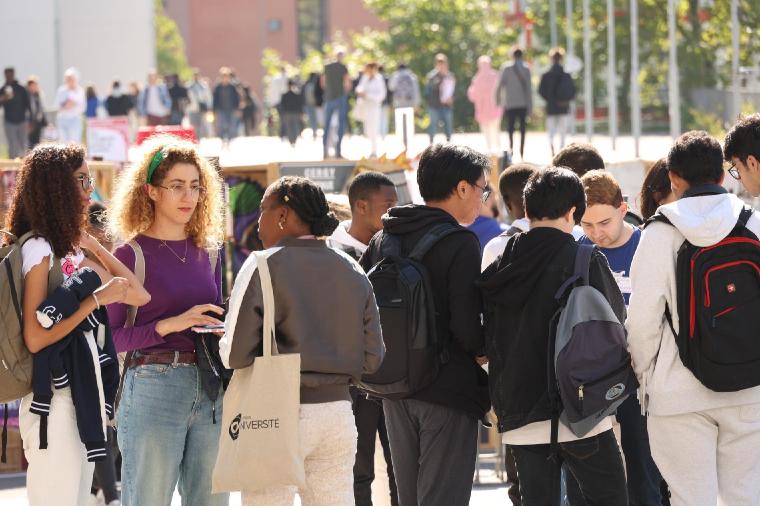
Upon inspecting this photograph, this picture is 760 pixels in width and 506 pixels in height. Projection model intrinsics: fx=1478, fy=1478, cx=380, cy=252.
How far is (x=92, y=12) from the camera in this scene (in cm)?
5619

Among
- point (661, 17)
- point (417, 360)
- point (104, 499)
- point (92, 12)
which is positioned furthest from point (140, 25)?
point (417, 360)

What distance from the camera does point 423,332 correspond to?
5.72m

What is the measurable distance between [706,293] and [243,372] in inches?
70.0

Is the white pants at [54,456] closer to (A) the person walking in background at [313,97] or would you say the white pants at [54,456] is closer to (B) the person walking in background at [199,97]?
(A) the person walking in background at [313,97]

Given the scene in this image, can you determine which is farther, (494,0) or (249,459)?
(494,0)

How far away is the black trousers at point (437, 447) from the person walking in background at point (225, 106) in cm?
3364

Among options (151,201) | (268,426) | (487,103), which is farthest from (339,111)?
(268,426)

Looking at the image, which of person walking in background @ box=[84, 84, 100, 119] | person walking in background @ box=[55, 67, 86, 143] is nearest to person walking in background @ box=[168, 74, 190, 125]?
person walking in background @ box=[84, 84, 100, 119]

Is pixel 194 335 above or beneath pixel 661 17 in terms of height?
beneath

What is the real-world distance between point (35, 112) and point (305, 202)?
28175 millimetres

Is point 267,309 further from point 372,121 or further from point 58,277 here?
point 372,121

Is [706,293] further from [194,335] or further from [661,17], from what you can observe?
[661,17]

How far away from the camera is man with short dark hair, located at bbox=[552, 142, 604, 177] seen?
24.3 ft

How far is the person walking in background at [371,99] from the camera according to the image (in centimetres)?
2923
